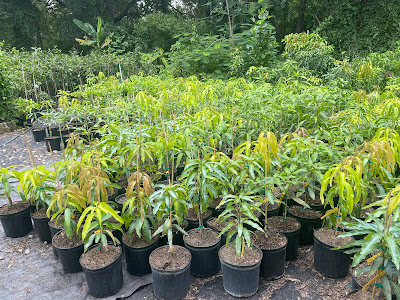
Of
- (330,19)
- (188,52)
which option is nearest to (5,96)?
(188,52)

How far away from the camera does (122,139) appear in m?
2.76

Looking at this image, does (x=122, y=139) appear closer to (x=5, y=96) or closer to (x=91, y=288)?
(x=91, y=288)

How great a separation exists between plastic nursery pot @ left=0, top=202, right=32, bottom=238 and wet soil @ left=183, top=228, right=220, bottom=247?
1769 millimetres

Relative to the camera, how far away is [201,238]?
2.49 metres

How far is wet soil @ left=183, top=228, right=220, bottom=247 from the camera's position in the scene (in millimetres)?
2424

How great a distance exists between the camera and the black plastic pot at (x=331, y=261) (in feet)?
7.55

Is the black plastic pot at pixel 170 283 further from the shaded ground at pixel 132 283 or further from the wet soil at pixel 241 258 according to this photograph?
the wet soil at pixel 241 258

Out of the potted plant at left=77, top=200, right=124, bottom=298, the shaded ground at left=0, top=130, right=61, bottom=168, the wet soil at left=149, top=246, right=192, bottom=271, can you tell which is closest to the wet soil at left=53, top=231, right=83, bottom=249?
the potted plant at left=77, top=200, right=124, bottom=298

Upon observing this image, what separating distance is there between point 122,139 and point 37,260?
1335mm

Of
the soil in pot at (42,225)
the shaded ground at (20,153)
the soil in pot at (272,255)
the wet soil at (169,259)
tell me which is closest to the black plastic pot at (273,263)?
the soil in pot at (272,255)

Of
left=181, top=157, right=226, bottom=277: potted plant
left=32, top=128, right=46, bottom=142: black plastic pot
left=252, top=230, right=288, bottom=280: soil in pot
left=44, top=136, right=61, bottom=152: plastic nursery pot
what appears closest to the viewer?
left=181, top=157, right=226, bottom=277: potted plant

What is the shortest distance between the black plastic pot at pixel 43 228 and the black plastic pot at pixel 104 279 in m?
0.95

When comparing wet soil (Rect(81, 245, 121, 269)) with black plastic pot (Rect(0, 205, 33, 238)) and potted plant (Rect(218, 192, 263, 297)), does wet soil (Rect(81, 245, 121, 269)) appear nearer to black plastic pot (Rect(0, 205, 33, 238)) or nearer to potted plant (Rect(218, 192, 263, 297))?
Result: potted plant (Rect(218, 192, 263, 297))

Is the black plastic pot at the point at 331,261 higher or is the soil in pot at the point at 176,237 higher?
the soil in pot at the point at 176,237
